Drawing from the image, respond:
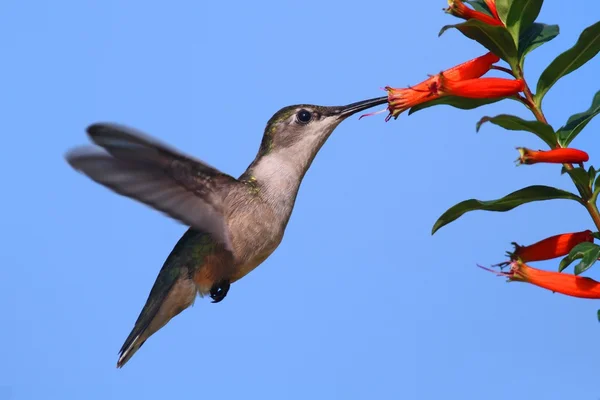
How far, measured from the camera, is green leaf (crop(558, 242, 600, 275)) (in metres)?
2.03

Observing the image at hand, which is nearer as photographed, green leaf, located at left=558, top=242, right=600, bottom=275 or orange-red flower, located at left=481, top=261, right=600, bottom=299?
green leaf, located at left=558, top=242, right=600, bottom=275

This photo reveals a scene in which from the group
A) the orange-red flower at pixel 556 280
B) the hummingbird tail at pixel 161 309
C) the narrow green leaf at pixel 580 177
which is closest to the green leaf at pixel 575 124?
the narrow green leaf at pixel 580 177

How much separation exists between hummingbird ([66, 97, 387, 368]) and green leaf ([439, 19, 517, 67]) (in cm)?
102

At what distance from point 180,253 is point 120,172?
2.77 feet

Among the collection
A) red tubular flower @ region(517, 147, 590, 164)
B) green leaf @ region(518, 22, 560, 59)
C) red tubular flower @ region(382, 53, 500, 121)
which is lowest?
red tubular flower @ region(517, 147, 590, 164)

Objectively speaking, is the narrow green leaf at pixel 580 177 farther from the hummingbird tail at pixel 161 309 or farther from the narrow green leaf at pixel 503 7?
the hummingbird tail at pixel 161 309

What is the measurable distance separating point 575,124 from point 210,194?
1696 mm

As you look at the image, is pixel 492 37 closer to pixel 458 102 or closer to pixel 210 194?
pixel 458 102

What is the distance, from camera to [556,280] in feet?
7.61

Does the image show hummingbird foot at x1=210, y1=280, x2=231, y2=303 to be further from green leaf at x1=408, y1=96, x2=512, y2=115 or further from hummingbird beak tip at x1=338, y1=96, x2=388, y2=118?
green leaf at x1=408, y1=96, x2=512, y2=115

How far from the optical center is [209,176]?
125 inches

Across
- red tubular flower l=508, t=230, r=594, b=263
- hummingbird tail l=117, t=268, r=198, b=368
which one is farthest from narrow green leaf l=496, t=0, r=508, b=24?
hummingbird tail l=117, t=268, r=198, b=368

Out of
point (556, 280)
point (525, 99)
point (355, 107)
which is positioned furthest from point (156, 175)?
point (556, 280)

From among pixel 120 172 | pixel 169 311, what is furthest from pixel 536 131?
pixel 169 311
